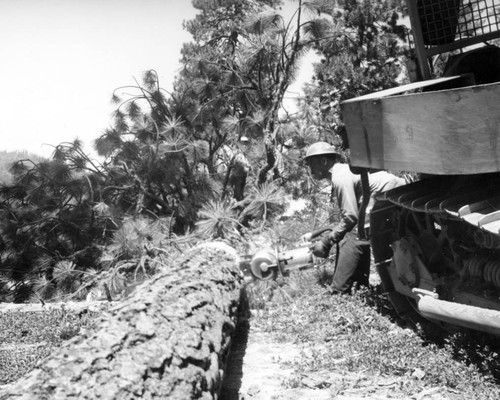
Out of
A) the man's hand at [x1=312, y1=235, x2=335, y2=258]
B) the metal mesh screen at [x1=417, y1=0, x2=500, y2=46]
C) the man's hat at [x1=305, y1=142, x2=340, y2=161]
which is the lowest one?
the man's hand at [x1=312, y1=235, x2=335, y2=258]

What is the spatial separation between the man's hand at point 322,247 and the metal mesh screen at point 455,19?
170 centimetres

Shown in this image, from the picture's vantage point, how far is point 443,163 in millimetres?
2691

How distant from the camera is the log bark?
2.06 metres

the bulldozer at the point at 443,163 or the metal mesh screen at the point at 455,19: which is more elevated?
the metal mesh screen at the point at 455,19

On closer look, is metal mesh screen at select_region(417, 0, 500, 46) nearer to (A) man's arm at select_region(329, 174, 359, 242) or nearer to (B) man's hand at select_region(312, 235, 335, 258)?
(A) man's arm at select_region(329, 174, 359, 242)

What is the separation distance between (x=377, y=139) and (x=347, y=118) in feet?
0.98

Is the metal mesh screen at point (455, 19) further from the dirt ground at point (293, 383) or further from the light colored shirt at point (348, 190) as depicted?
the dirt ground at point (293, 383)

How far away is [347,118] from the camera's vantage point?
3338 millimetres

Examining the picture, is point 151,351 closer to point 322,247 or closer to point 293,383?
point 293,383

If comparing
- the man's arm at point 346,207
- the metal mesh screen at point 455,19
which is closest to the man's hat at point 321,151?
the man's arm at point 346,207

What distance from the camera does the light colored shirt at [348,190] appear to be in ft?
14.7

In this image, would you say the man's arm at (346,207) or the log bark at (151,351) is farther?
the man's arm at (346,207)

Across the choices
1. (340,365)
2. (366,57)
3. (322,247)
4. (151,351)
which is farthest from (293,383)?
(366,57)

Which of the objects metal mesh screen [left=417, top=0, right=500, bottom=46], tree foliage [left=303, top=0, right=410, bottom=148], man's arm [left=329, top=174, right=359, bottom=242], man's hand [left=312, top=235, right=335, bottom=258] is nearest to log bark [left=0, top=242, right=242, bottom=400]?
man's hand [left=312, top=235, right=335, bottom=258]
